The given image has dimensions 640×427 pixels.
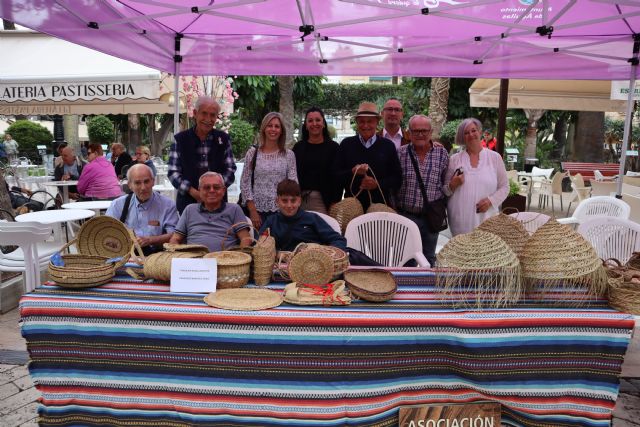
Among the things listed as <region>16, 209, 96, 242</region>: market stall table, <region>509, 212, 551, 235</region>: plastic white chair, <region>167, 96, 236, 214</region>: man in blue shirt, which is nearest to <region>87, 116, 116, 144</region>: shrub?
<region>16, 209, 96, 242</region>: market stall table

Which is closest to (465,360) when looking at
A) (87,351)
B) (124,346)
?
→ (124,346)

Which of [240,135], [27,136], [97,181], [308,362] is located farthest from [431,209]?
[27,136]

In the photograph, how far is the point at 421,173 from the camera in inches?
152

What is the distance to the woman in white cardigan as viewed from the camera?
3783 millimetres

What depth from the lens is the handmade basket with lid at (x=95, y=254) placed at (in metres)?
→ 2.22

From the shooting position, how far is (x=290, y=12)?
3.98 m

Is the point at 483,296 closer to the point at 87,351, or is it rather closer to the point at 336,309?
the point at 336,309

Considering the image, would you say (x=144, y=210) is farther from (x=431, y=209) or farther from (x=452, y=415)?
(x=452, y=415)

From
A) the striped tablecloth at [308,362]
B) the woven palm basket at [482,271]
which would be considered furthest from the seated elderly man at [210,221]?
the woven palm basket at [482,271]

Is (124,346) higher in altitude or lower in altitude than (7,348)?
higher

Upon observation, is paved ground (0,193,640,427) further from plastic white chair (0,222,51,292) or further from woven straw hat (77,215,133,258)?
woven straw hat (77,215,133,258)

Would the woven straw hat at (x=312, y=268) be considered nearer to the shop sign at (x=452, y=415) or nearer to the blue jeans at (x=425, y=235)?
the shop sign at (x=452, y=415)

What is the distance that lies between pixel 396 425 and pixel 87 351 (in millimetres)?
1301

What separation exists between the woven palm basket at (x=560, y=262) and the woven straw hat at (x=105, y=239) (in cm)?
195
